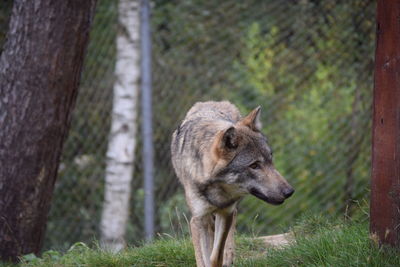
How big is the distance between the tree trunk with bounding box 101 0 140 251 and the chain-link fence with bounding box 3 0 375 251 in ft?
1.24

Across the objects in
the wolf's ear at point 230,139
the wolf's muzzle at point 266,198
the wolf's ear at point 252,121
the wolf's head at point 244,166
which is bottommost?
the wolf's muzzle at point 266,198

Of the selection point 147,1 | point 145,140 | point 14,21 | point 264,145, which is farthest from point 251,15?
point 264,145

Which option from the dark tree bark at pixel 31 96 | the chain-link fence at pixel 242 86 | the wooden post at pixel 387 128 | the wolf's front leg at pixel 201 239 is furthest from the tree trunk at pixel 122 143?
the wooden post at pixel 387 128

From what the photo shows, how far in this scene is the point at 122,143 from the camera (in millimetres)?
7777

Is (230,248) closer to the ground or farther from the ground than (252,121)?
closer to the ground

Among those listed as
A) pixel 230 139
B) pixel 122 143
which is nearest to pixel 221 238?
pixel 230 139

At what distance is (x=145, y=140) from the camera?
7.52 m

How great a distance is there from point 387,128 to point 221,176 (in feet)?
4.00

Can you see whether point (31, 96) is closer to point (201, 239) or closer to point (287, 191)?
point (201, 239)

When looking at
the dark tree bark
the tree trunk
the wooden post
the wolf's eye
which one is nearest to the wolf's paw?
the wolf's eye

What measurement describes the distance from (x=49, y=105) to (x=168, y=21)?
2.89 metres

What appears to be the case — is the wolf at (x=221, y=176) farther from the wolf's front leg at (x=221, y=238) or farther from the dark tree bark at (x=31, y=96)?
the dark tree bark at (x=31, y=96)

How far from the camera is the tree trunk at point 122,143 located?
7.78 metres

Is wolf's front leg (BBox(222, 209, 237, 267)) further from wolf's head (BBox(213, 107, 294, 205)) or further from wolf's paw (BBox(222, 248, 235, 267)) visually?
wolf's head (BBox(213, 107, 294, 205))
